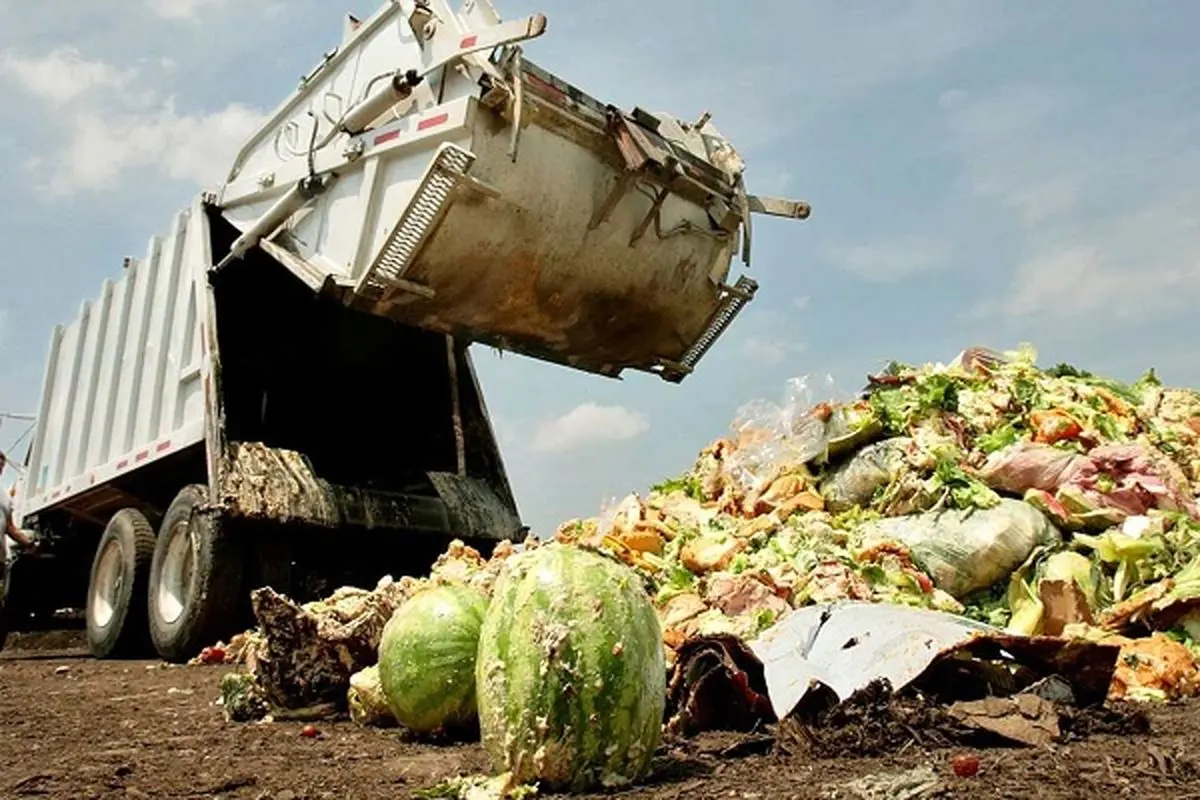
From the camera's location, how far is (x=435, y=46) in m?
6.06

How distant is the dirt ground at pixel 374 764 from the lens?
2.51 meters

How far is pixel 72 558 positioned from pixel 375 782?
25.7 ft

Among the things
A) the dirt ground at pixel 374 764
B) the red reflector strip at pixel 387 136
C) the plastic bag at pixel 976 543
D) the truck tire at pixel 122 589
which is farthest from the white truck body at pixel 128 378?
the plastic bag at pixel 976 543

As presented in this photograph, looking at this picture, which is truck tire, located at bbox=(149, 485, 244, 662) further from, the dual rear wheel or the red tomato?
the red tomato

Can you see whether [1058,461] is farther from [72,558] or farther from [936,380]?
[72,558]

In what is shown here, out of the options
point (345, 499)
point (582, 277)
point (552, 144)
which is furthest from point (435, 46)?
point (345, 499)

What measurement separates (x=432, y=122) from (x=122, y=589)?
4.04 metres

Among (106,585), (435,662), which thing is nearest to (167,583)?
(106,585)

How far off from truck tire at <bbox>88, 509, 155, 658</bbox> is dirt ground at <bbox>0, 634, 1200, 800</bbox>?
8.45ft

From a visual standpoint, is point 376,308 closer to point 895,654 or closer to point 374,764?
point 374,764

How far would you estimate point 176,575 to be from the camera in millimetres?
7000

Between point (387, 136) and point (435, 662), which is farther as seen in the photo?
point (387, 136)

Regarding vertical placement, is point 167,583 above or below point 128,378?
below

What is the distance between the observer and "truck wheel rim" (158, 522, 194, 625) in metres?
6.79
